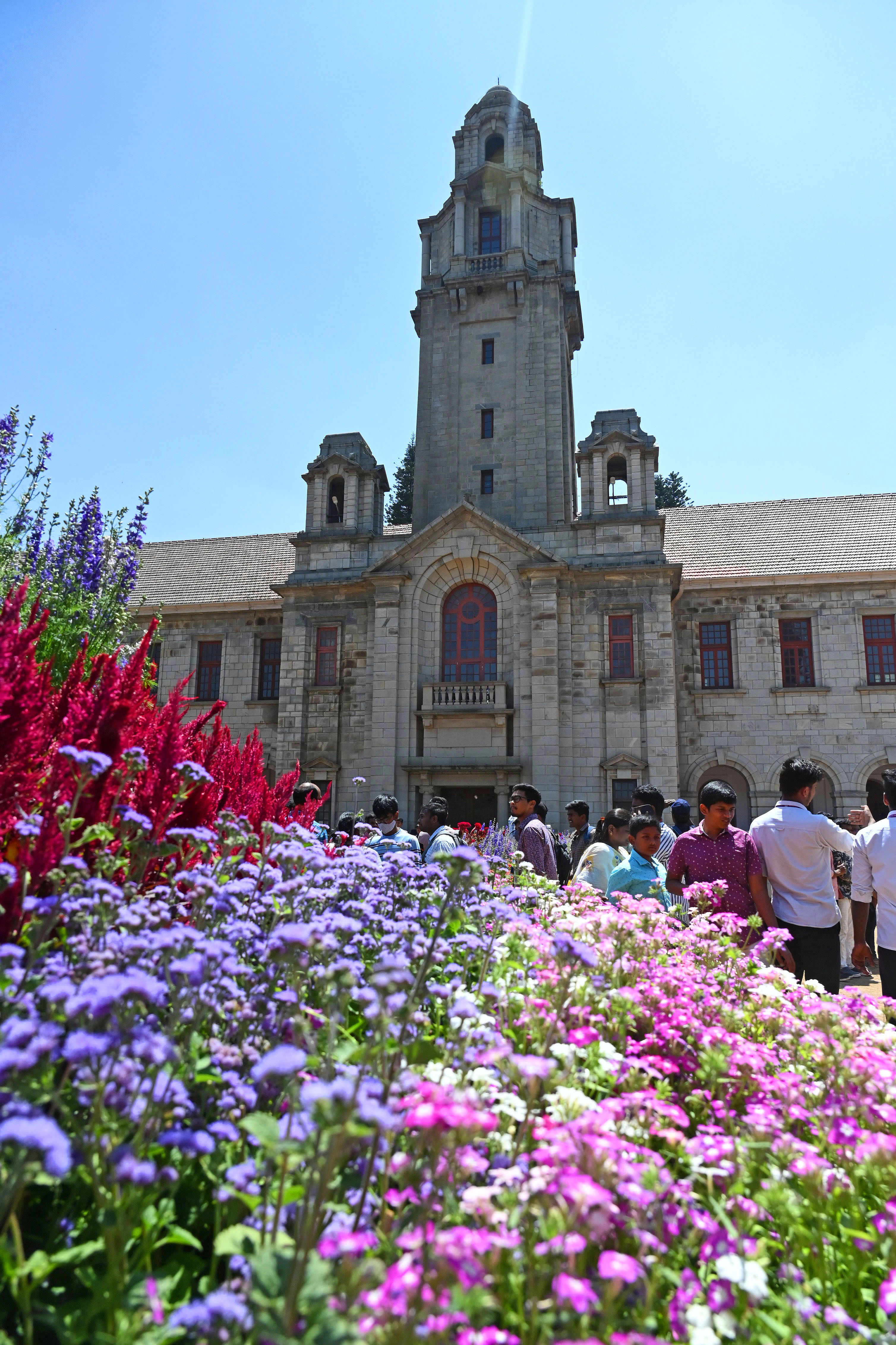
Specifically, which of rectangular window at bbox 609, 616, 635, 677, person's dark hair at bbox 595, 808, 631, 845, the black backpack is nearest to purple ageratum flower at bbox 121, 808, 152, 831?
person's dark hair at bbox 595, 808, 631, 845

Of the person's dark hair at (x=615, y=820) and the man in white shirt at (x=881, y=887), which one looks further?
the person's dark hair at (x=615, y=820)

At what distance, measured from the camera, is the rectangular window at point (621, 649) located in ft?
63.0

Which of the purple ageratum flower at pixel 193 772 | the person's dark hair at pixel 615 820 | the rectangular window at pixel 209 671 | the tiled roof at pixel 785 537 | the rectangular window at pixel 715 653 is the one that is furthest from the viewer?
the rectangular window at pixel 209 671

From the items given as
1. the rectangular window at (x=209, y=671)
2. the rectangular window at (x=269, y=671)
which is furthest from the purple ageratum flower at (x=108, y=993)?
the rectangular window at (x=209, y=671)

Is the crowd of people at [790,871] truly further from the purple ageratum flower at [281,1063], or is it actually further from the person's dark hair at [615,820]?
the purple ageratum flower at [281,1063]

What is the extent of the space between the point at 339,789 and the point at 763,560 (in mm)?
13456

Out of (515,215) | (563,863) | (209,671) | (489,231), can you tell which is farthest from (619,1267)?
(489,231)

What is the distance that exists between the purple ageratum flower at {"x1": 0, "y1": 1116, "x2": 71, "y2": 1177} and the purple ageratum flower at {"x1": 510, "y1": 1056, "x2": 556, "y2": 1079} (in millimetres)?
960

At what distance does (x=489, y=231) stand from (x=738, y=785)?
59.5ft

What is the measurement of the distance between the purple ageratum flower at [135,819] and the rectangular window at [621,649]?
17.1m

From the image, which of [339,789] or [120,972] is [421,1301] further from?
[339,789]

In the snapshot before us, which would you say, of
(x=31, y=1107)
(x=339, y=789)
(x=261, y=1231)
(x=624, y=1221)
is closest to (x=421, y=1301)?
(x=261, y=1231)

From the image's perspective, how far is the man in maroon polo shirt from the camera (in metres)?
5.04

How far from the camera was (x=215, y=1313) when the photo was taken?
1383 mm
